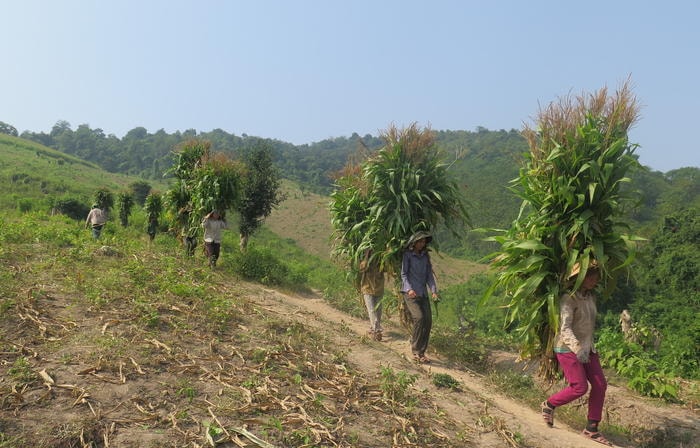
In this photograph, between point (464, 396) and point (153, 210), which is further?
point (153, 210)

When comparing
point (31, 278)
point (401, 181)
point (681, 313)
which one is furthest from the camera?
point (681, 313)

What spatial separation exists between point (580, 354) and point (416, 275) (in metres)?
2.66

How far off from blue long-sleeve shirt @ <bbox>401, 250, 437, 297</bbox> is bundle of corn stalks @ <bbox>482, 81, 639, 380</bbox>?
5.36 ft

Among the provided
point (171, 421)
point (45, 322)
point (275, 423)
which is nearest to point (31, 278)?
point (45, 322)

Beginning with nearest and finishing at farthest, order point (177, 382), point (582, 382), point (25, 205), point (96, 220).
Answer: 1. point (177, 382)
2. point (582, 382)
3. point (96, 220)
4. point (25, 205)

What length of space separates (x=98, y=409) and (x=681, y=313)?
65.4 feet

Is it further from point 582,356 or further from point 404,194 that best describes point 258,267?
point 582,356

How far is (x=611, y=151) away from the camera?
5.14 m

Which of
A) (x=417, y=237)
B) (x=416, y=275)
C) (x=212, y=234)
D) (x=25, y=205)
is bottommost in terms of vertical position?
(x=25, y=205)

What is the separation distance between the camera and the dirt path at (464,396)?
467cm

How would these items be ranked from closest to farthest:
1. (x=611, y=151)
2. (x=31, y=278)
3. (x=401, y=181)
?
(x=611, y=151) → (x=31, y=278) → (x=401, y=181)

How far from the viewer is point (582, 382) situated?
4.79m

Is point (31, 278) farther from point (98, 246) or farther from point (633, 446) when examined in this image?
point (633, 446)

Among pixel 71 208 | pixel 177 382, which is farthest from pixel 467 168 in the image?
pixel 177 382
